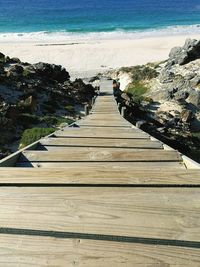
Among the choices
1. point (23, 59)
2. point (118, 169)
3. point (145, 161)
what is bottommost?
point (23, 59)

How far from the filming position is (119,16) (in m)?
70.6

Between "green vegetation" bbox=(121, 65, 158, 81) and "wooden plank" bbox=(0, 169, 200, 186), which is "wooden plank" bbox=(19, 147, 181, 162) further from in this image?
"green vegetation" bbox=(121, 65, 158, 81)

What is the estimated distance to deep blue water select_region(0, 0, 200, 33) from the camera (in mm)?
61938

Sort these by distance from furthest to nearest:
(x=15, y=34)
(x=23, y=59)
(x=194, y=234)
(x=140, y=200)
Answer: (x=15, y=34)
(x=23, y=59)
(x=140, y=200)
(x=194, y=234)

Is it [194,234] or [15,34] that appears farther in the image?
[15,34]

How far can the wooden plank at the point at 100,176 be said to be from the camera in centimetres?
312

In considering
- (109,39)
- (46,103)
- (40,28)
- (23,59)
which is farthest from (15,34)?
(46,103)

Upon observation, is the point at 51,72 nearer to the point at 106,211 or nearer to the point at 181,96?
the point at 181,96

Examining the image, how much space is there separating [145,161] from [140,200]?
1.89 meters

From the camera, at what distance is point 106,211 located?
8.54 ft

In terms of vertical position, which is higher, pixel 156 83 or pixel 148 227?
pixel 148 227

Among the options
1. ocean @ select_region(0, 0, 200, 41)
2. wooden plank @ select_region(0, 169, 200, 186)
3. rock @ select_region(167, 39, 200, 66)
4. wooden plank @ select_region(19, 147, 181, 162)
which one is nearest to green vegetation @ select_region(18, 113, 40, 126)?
wooden plank @ select_region(19, 147, 181, 162)

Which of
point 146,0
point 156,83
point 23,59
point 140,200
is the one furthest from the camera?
point 146,0

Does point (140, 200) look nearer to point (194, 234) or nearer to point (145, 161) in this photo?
point (194, 234)
